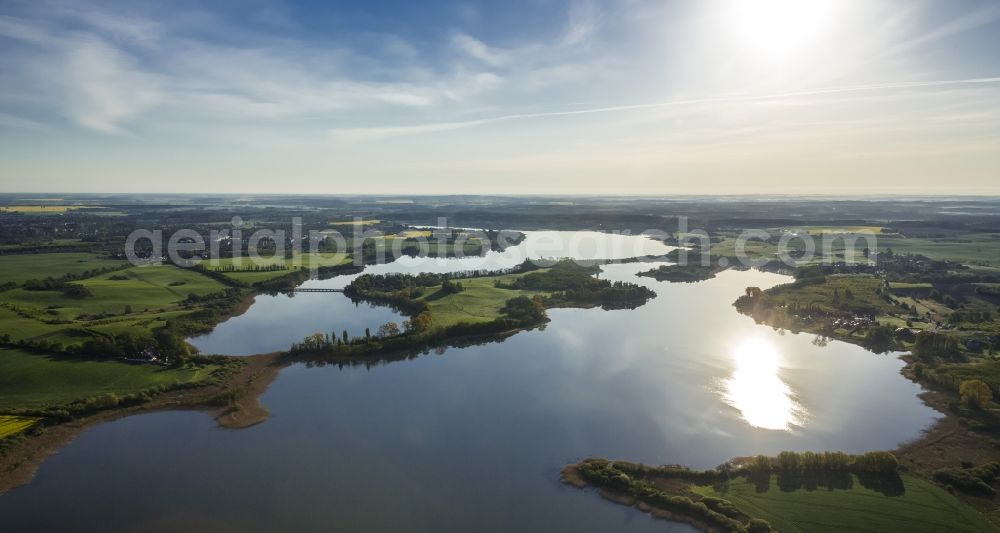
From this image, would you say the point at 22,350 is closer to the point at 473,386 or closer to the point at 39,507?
the point at 39,507

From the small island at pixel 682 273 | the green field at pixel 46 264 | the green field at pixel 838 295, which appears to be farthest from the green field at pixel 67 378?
the small island at pixel 682 273

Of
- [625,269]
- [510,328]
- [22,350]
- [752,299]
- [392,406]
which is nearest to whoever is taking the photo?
[392,406]

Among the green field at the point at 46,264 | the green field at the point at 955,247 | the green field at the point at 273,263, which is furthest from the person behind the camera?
the green field at the point at 955,247

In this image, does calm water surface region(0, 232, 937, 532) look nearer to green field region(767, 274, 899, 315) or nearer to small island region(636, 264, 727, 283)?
green field region(767, 274, 899, 315)

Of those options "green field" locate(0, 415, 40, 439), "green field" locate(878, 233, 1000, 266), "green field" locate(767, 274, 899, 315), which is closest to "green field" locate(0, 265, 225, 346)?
"green field" locate(0, 415, 40, 439)

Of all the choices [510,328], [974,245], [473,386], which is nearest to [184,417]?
[473,386]

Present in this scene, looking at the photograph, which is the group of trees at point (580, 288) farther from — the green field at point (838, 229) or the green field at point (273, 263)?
the green field at point (838, 229)
